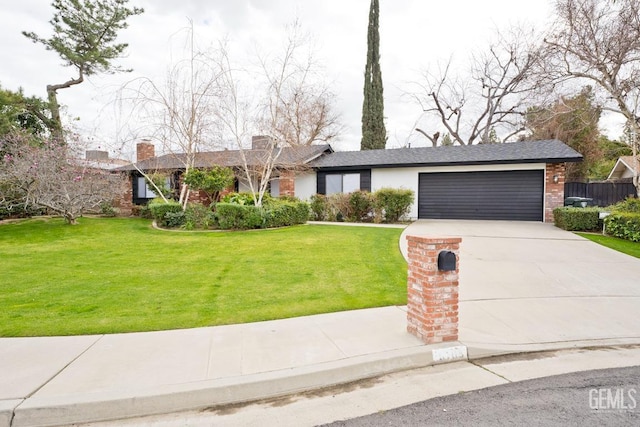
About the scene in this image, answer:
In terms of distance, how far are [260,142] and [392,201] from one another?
21.1ft

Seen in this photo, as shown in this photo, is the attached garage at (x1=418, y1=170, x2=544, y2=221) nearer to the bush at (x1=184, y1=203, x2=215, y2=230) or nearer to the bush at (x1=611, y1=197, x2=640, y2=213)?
the bush at (x1=611, y1=197, x2=640, y2=213)

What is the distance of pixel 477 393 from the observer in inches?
111

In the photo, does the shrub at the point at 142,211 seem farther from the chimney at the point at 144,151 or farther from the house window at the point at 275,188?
the house window at the point at 275,188

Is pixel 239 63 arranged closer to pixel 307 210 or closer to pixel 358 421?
pixel 307 210

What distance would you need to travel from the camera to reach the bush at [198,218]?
40.8ft

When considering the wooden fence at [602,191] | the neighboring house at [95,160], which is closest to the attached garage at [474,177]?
the wooden fence at [602,191]

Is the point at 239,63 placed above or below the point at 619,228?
above

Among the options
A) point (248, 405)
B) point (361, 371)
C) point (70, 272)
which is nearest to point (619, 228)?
point (361, 371)

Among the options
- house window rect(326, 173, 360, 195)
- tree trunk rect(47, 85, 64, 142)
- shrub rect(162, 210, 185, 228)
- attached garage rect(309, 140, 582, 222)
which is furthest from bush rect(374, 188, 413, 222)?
tree trunk rect(47, 85, 64, 142)

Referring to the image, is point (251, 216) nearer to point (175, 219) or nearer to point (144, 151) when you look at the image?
point (175, 219)

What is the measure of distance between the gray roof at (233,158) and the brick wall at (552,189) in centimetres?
1048

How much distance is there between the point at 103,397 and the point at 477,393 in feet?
9.52

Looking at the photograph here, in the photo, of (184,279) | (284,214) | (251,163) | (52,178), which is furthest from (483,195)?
(52,178)

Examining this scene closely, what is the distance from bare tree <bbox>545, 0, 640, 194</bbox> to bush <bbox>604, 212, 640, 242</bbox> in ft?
12.4
